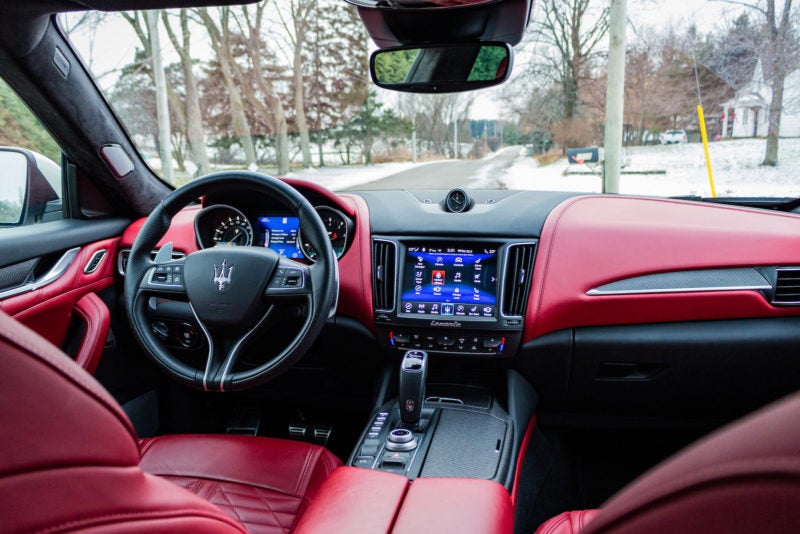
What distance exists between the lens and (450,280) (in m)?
2.56

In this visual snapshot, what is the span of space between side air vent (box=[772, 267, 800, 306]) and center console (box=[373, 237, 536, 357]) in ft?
3.13

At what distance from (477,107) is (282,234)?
3.46 feet

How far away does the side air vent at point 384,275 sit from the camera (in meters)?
2.61

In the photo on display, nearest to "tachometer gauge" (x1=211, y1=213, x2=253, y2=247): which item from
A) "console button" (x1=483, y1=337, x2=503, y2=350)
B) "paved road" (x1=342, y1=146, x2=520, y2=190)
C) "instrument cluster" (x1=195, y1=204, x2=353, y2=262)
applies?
"instrument cluster" (x1=195, y1=204, x2=353, y2=262)

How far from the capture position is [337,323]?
9.02 feet

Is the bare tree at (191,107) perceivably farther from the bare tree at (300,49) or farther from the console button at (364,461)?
the console button at (364,461)

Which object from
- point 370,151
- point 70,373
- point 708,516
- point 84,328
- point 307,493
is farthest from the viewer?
point 370,151

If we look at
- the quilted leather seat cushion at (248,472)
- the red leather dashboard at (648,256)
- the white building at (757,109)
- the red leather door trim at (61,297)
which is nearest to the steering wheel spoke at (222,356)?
the quilted leather seat cushion at (248,472)

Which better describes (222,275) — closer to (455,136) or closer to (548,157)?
(455,136)

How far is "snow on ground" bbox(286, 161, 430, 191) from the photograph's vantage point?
9.64 feet

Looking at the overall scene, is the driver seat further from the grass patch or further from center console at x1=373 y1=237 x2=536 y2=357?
the grass patch

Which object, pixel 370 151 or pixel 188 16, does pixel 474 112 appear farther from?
pixel 188 16

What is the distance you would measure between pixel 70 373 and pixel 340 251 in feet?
6.78

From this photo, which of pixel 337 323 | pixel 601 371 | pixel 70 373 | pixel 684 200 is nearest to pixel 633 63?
pixel 684 200
